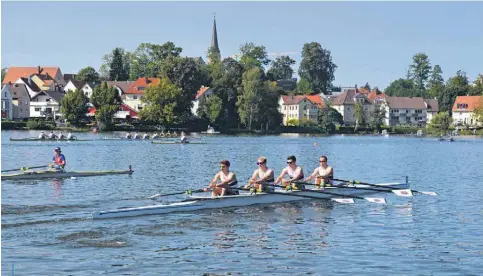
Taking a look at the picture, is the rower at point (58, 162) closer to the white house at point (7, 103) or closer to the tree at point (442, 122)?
the white house at point (7, 103)

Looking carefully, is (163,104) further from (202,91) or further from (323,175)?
(323,175)

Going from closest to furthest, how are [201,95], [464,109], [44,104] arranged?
[201,95] → [44,104] → [464,109]

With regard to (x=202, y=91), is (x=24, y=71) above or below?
above

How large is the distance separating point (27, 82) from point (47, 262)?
454 ft

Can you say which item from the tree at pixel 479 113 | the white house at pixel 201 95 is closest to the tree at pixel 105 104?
the white house at pixel 201 95

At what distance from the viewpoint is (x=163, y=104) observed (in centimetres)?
11781

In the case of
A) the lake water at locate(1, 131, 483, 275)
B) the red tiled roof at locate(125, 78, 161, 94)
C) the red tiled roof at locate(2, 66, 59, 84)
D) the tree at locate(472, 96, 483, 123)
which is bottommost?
the lake water at locate(1, 131, 483, 275)

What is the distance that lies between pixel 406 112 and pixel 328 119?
130 feet

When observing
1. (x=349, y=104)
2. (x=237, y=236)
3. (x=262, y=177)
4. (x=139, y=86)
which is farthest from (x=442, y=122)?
(x=237, y=236)

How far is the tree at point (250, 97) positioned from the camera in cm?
12331

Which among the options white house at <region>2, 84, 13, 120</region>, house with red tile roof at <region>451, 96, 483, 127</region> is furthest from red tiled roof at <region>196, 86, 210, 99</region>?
house with red tile roof at <region>451, 96, 483, 127</region>

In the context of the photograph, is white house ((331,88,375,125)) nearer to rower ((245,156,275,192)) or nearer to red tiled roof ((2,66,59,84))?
red tiled roof ((2,66,59,84))

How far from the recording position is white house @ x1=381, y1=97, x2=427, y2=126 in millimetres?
184750

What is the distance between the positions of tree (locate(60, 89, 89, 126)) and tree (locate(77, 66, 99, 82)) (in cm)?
3973
